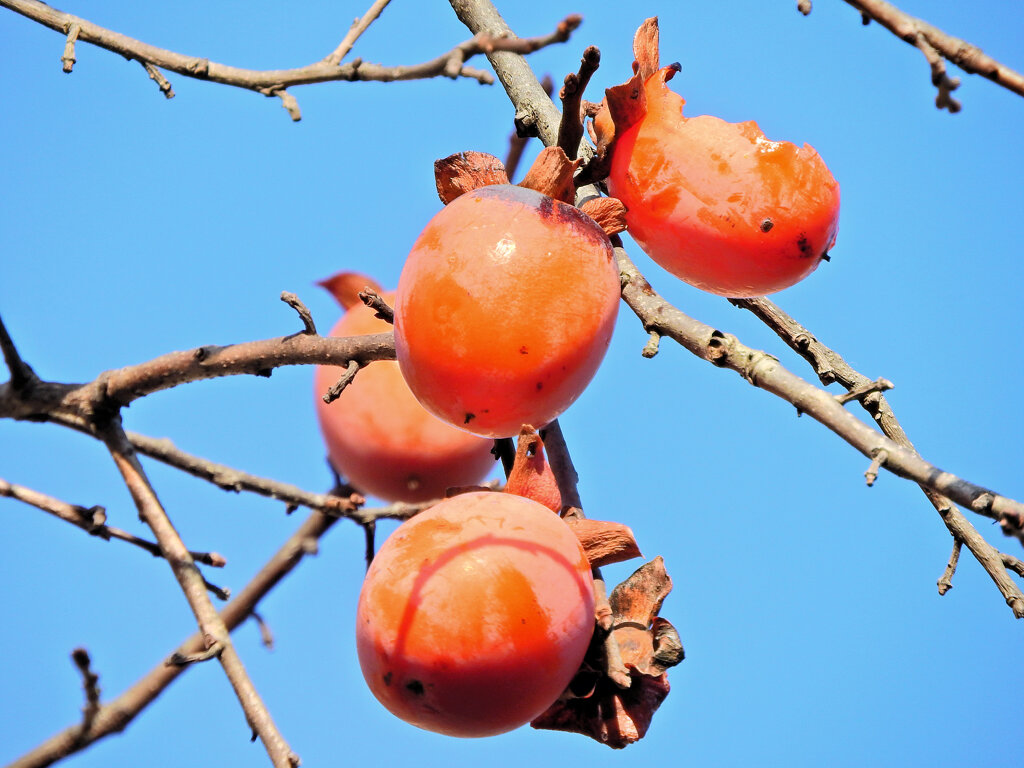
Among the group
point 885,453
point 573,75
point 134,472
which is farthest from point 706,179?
point 134,472

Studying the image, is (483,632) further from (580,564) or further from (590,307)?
(590,307)

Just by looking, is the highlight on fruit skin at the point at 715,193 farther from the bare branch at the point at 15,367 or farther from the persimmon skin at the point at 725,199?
the bare branch at the point at 15,367

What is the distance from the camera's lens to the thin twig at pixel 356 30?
1502 mm

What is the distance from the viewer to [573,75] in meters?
1.28

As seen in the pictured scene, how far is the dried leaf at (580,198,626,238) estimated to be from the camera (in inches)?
60.9

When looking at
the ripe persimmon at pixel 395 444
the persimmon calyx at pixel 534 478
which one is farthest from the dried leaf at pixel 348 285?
the persimmon calyx at pixel 534 478

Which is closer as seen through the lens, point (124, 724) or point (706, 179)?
point (706, 179)

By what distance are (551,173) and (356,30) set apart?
426mm

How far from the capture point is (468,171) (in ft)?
5.12

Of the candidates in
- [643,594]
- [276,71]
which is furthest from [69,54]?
[643,594]

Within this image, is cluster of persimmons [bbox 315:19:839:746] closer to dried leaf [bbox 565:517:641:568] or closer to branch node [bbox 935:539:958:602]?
dried leaf [bbox 565:517:641:568]

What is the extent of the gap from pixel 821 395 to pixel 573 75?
0.53 m

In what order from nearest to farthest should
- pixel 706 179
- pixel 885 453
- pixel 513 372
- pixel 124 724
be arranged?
1. pixel 885 453
2. pixel 513 372
3. pixel 706 179
4. pixel 124 724

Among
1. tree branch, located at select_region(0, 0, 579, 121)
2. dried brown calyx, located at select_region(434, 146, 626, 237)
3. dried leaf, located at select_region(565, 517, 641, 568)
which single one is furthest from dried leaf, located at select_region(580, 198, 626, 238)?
dried leaf, located at select_region(565, 517, 641, 568)
